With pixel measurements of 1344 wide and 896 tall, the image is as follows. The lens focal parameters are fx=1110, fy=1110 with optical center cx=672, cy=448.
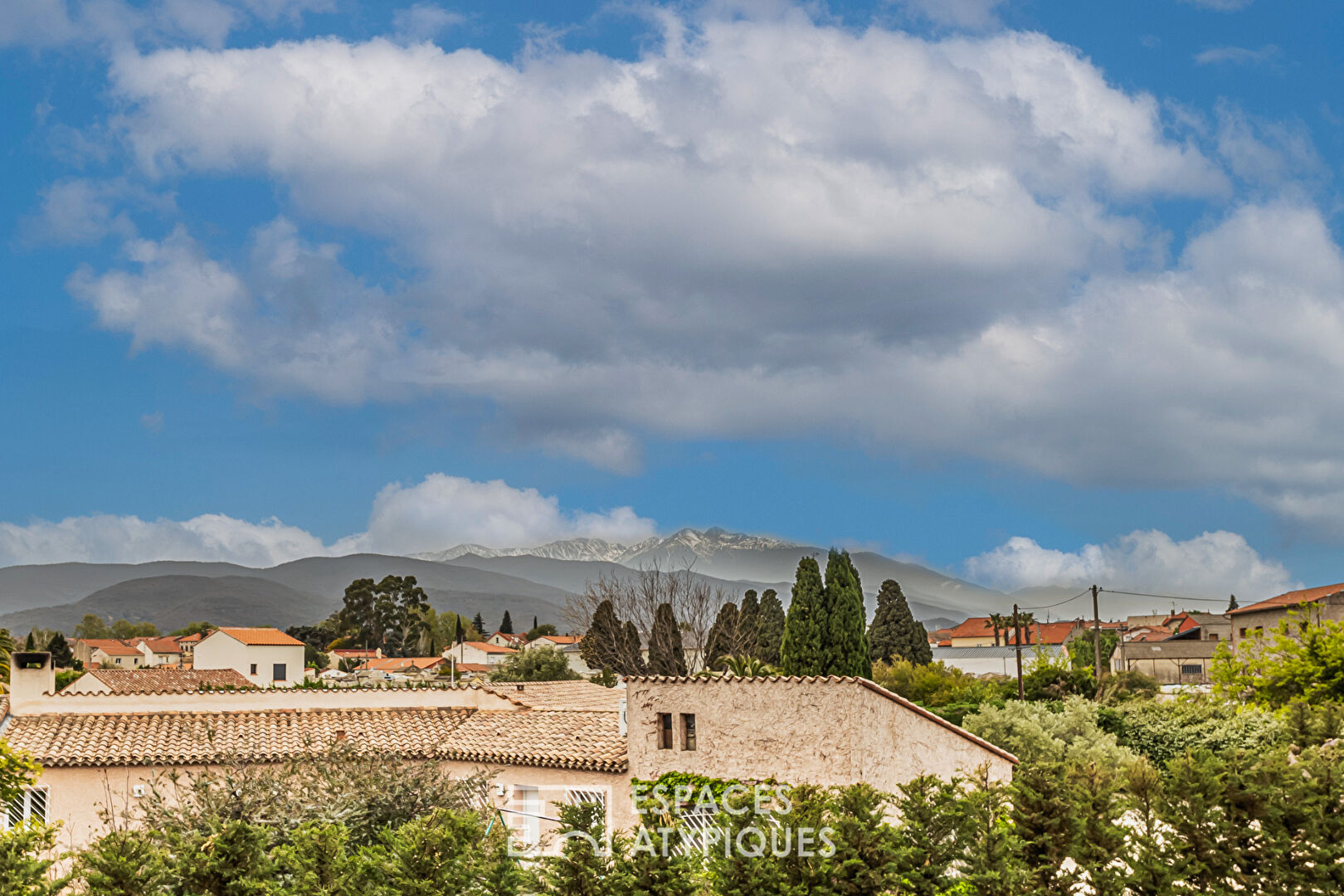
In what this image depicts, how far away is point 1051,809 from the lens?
36.8 feet

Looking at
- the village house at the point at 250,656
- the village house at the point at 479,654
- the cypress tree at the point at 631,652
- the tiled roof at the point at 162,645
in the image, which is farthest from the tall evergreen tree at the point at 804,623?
the tiled roof at the point at 162,645

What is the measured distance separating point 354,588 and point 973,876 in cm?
11684

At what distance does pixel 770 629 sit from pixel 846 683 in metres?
47.8

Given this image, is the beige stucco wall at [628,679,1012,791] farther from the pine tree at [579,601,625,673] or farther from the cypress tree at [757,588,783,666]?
the cypress tree at [757,588,783,666]

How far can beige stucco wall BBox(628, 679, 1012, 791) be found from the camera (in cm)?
1803

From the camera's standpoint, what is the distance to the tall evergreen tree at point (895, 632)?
66.3 m

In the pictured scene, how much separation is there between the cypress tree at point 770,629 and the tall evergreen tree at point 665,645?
9.19 m

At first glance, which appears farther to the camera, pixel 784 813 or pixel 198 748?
pixel 198 748

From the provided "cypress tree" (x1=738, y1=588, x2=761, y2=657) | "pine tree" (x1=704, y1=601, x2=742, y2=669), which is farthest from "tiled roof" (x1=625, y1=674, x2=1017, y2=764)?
"cypress tree" (x1=738, y1=588, x2=761, y2=657)

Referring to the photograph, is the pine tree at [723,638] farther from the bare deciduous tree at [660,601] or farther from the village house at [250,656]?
the village house at [250,656]

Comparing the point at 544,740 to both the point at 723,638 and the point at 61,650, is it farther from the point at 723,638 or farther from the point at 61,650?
the point at 61,650

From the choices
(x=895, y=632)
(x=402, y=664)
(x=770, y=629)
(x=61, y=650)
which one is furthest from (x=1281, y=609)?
(x=61, y=650)

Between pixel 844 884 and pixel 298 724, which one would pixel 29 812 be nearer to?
pixel 298 724

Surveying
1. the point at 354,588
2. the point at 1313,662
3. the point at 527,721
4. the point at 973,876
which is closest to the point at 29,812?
the point at 527,721
